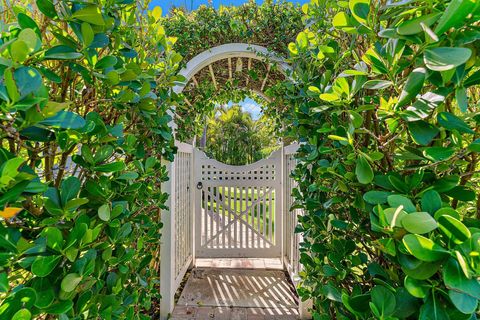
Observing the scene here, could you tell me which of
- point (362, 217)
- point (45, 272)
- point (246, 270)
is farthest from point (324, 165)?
point (246, 270)

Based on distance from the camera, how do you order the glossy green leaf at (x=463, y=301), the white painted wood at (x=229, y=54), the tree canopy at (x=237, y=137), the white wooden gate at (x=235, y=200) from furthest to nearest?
the tree canopy at (x=237, y=137) → the white wooden gate at (x=235, y=200) → the white painted wood at (x=229, y=54) → the glossy green leaf at (x=463, y=301)

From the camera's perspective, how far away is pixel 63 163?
808mm

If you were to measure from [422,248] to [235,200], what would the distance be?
3.34 metres

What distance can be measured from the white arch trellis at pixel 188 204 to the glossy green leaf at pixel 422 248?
1.48m

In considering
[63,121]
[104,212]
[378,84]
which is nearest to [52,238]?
[104,212]

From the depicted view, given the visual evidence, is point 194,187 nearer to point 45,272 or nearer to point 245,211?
point 245,211

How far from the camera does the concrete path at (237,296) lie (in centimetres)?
235

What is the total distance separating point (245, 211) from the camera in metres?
3.73

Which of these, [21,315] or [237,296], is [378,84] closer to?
[21,315]

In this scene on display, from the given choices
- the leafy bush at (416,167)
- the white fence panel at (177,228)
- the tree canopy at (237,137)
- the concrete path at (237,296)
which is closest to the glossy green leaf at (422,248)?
the leafy bush at (416,167)

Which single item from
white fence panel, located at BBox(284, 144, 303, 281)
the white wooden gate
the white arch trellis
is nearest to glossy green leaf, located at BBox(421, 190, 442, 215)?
the white arch trellis

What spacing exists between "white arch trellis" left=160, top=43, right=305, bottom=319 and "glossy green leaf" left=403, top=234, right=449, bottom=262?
1481 millimetres

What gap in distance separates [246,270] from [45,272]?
3.07 meters

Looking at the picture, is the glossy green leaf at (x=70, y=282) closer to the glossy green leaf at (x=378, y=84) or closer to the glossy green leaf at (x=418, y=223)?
the glossy green leaf at (x=418, y=223)
